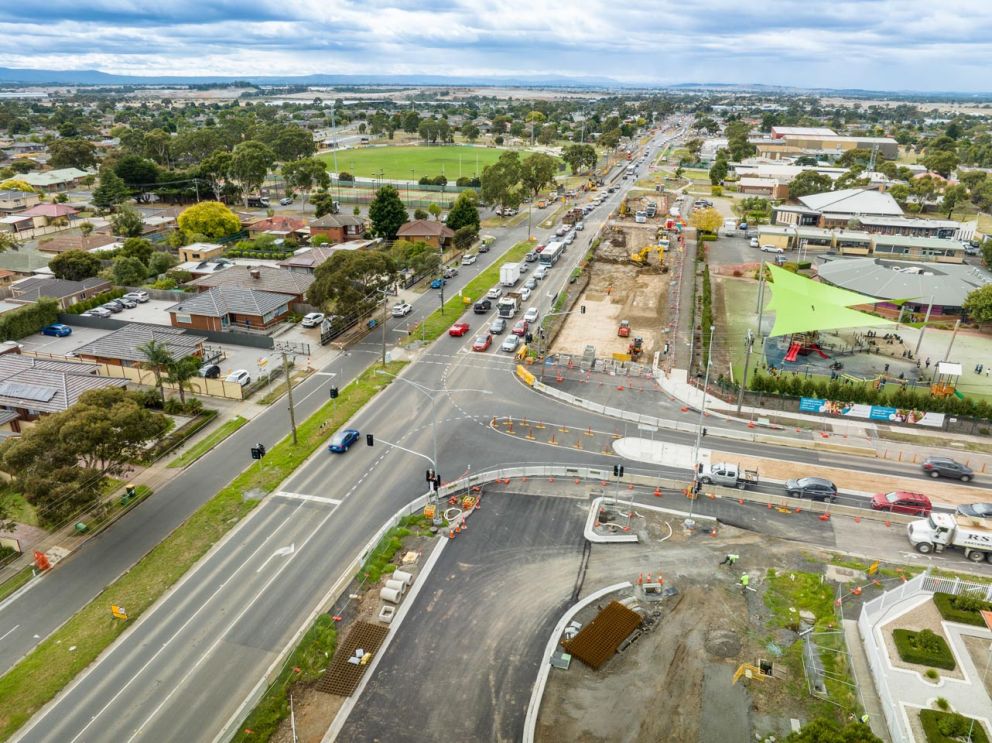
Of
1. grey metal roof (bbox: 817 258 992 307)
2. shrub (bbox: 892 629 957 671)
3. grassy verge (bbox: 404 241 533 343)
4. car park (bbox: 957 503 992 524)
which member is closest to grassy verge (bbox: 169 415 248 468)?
grassy verge (bbox: 404 241 533 343)

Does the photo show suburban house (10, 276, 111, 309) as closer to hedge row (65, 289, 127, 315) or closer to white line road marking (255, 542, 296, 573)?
hedge row (65, 289, 127, 315)

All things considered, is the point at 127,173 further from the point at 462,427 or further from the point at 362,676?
the point at 362,676

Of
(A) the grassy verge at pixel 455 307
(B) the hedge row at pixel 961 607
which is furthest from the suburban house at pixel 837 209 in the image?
(B) the hedge row at pixel 961 607

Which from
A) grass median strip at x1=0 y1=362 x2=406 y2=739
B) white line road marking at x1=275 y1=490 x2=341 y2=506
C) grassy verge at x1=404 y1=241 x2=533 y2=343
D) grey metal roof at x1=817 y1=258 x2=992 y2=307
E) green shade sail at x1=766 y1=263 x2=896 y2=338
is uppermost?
green shade sail at x1=766 y1=263 x2=896 y2=338

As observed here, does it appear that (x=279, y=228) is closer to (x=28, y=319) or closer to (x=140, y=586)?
(x=28, y=319)

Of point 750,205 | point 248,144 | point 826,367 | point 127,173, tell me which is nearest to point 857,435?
point 826,367

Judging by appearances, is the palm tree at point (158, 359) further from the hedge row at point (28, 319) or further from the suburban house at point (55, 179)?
the suburban house at point (55, 179)

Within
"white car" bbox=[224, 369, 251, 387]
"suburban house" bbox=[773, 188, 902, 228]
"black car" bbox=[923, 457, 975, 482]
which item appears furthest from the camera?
"suburban house" bbox=[773, 188, 902, 228]
